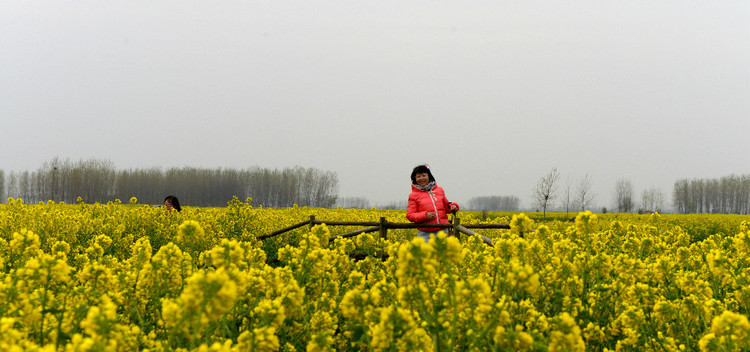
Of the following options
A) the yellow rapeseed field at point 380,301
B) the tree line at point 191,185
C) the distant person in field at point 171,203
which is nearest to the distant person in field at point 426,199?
the yellow rapeseed field at point 380,301

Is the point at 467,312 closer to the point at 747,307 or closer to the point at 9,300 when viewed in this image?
the point at 747,307

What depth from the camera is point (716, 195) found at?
112062 millimetres

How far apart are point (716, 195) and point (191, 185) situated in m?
122

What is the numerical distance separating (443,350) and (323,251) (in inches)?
42.5

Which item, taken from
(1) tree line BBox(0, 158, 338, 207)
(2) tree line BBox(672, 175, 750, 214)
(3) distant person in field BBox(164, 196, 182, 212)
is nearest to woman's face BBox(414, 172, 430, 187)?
(3) distant person in field BBox(164, 196, 182, 212)

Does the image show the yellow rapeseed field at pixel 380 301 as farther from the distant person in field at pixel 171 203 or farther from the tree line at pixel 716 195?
the tree line at pixel 716 195

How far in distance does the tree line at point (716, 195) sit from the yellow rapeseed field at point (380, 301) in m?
126

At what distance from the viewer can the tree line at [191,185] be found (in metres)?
94.2

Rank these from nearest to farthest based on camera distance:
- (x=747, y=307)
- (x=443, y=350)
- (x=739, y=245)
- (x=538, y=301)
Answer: (x=443, y=350) → (x=747, y=307) → (x=538, y=301) → (x=739, y=245)

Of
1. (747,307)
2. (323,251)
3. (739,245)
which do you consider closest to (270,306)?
(323,251)

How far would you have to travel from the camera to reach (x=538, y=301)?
11.0 ft

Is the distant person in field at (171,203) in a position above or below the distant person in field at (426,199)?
below

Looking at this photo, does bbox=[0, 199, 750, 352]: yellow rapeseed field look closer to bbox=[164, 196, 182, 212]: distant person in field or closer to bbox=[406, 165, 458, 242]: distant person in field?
bbox=[406, 165, 458, 242]: distant person in field

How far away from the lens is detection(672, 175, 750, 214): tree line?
109500 mm
